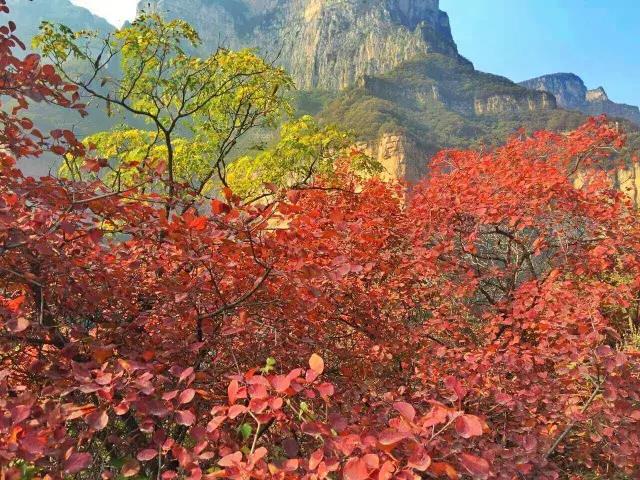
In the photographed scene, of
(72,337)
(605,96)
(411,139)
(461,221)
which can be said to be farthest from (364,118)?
(605,96)

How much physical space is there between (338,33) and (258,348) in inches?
5194

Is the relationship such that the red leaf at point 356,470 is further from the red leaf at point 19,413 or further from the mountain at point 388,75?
the mountain at point 388,75

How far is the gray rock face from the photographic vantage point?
11338 centimetres

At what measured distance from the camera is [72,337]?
9.12ft

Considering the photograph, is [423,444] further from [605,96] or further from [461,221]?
[605,96]

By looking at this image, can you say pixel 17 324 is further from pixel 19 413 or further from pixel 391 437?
pixel 391 437

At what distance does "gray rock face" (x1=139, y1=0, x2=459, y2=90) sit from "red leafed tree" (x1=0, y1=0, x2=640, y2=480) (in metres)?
101

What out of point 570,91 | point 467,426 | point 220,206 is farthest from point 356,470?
point 570,91

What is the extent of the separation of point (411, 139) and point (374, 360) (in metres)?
55.2

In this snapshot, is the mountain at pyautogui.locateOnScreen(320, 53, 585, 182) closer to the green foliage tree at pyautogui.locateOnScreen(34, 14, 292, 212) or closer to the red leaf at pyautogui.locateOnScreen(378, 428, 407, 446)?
the green foliage tree at pyautogui.locateOnScreen(34, 14, 292, 212)

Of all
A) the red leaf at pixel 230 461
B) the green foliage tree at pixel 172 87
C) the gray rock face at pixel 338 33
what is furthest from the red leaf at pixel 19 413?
the gray rock face at pixel 338 33

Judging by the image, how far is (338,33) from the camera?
123m

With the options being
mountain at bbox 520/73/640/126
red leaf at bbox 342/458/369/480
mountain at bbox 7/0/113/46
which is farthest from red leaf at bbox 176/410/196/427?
mountain at bbox 7/0/113/46

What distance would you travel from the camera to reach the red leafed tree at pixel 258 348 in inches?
73.5
